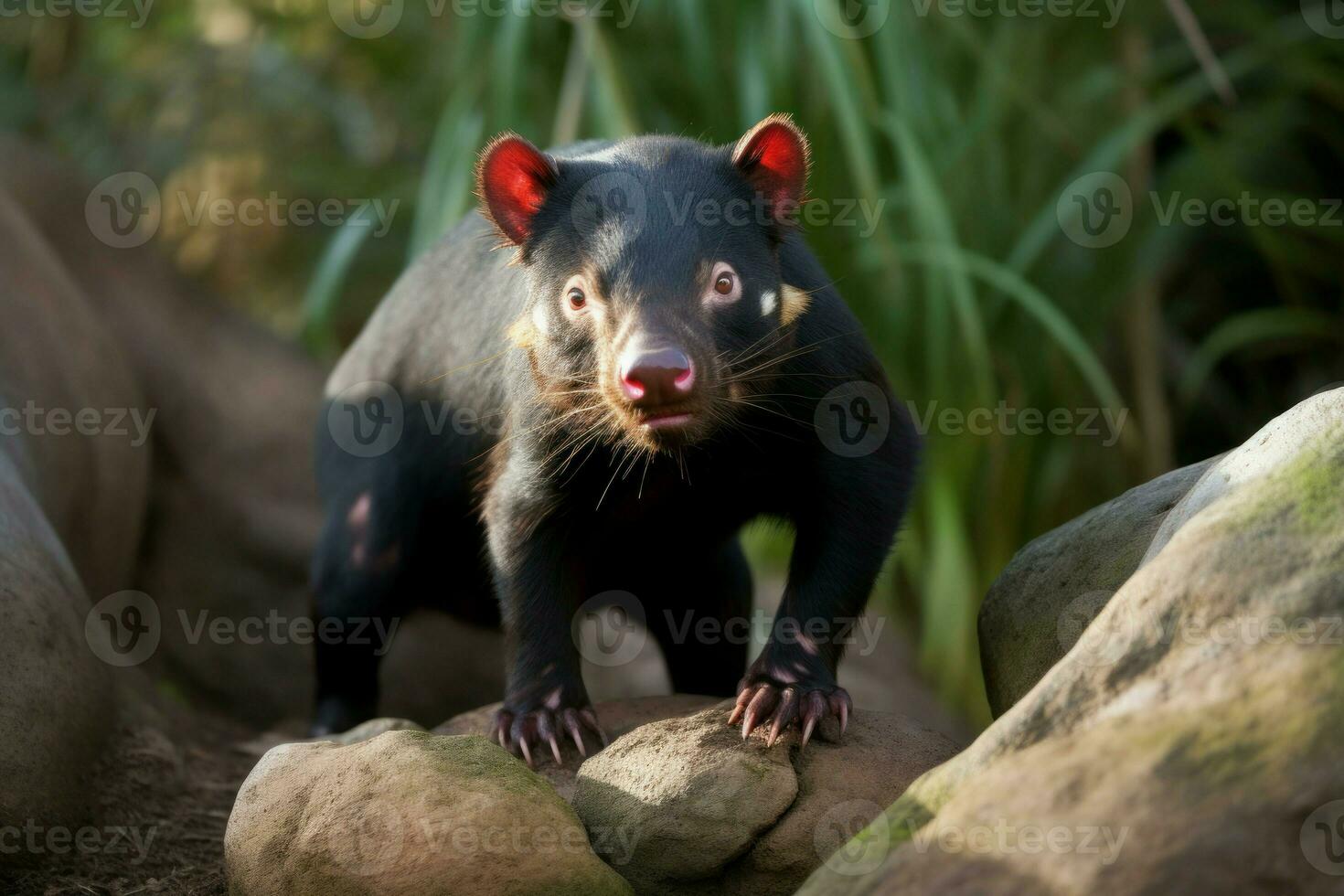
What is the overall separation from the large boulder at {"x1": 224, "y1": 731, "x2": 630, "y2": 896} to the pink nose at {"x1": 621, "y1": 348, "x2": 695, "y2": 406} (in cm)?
72

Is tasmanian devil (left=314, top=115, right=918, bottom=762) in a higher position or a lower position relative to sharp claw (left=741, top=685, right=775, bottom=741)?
higher

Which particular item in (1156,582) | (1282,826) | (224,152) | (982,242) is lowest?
(1282,826)

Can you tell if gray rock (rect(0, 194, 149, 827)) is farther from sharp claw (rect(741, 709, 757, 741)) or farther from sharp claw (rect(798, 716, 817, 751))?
sharp claw (rect(798, 716, 817, 751))

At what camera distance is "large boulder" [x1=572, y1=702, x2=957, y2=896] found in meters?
2.48

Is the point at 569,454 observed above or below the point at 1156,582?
above

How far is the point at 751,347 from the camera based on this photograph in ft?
9.66

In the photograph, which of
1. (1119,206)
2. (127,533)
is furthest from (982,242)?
(127,533)

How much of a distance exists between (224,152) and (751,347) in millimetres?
5115

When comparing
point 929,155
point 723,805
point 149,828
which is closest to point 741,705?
point 723,805

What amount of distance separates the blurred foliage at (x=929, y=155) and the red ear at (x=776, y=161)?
1796 mm

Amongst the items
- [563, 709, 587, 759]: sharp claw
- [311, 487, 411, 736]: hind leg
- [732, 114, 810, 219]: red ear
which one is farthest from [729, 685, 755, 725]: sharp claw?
[311, 487, 411, 736]: hind leg

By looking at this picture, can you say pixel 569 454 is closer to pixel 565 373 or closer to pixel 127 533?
pixel 565 373

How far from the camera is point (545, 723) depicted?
309 cm

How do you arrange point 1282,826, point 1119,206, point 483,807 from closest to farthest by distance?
point 1282,826 → point 483,807 → point 1119,206
